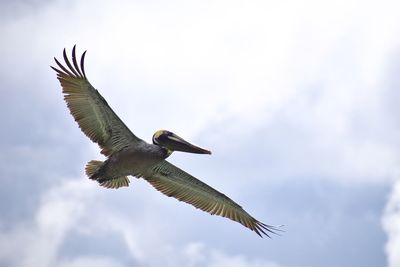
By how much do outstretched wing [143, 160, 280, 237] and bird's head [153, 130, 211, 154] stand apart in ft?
1.58

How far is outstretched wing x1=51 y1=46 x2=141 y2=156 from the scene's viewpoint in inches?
817

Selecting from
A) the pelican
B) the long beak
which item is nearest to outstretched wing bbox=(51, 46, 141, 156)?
the pelican

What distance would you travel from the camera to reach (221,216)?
23.8 metres

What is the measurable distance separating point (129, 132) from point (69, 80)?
2.16 meters

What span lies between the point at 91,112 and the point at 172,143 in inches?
112

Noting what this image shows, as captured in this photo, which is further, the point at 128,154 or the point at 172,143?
the point at 172,143

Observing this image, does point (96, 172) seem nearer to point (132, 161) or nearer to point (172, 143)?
point (132, 161)

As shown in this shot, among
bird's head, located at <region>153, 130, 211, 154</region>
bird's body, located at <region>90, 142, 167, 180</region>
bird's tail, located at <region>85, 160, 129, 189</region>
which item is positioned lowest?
bird's tail, located at <region>85, 160, 129, 189</region>

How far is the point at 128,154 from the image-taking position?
21.6 meters

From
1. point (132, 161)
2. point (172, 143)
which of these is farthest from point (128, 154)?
point (172, 143)

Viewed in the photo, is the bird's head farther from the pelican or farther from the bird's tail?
the bird's tail

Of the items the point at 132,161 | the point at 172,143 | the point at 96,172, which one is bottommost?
the point at 96,172

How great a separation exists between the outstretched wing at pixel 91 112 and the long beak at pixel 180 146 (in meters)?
1.35

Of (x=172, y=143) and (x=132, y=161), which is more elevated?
(x=172, y=143)
